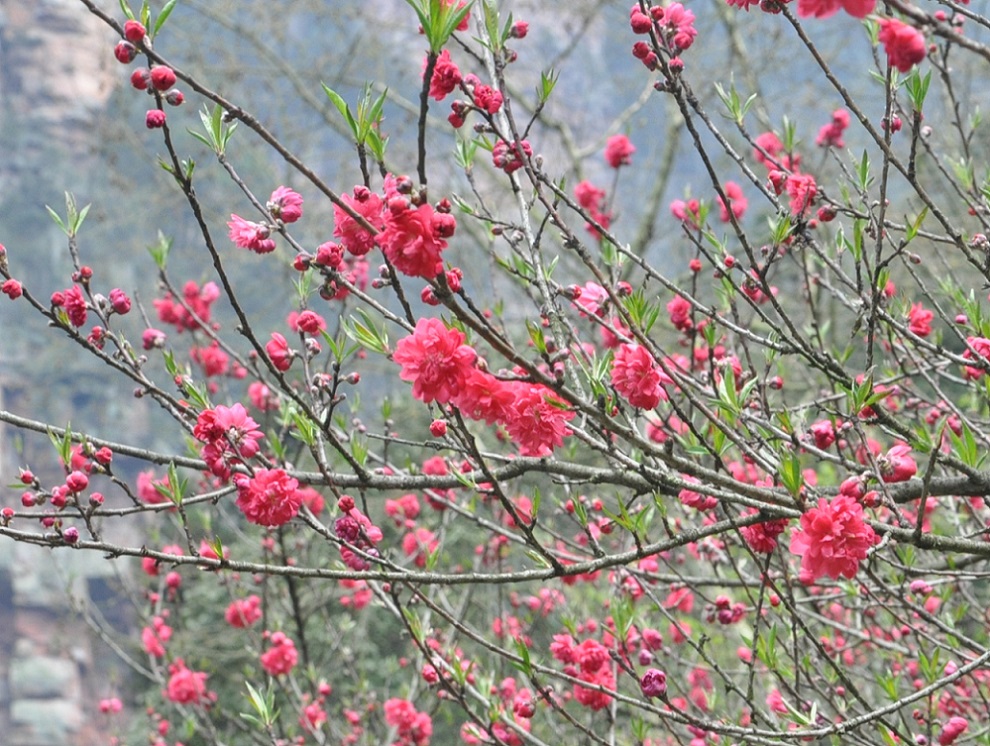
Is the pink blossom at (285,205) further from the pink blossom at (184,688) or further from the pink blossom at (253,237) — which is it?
the pink blossom at (184,688)

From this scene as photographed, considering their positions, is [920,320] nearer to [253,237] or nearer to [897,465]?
[897,465]

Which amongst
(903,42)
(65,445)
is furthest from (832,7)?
(65,445)

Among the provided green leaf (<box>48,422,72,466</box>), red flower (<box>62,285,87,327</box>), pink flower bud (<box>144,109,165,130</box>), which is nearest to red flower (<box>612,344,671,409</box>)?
pink flower bud (<box>144,109,165,130</box>)

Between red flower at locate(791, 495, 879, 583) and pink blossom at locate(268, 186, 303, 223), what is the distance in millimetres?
1081

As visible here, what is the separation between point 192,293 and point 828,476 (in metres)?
3.65

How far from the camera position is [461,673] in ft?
6.85

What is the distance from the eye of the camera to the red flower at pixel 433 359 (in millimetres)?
1377

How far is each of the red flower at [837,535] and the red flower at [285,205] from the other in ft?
3.55

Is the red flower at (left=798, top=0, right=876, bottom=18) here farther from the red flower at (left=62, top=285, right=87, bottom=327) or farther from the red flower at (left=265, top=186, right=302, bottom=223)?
the red flower at (left=62, top=285, right=87, bottom=327)

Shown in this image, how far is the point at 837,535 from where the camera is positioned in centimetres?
150

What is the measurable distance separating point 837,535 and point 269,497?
1.06 meters

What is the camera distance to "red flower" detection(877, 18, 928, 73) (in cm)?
105

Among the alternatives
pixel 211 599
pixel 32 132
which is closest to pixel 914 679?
pixel 211 599

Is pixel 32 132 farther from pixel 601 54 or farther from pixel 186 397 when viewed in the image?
pixel 186 397
